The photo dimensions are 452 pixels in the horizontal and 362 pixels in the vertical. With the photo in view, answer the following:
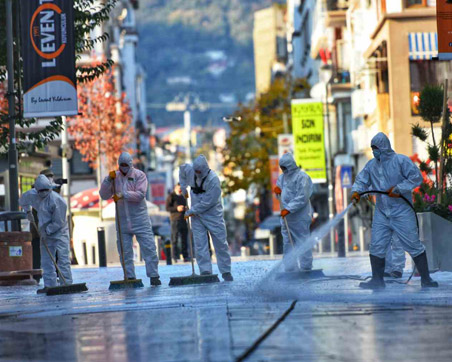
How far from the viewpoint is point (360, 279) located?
18.2 m

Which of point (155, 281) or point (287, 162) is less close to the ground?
point (287, 162)

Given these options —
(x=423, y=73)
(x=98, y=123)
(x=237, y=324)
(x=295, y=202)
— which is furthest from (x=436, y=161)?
(x=98, y=123)

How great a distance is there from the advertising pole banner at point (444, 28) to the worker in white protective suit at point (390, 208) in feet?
9.51

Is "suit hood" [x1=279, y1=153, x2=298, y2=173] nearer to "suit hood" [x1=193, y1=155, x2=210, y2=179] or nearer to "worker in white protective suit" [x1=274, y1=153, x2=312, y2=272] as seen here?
"worker in white protective suit" [x1=274, y1=153, x2=312, y2=272]

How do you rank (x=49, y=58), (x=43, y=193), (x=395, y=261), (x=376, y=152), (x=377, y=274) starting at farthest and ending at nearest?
(x=49, y=58) → (x=43, y=193) → (x=395, y=261) → (x=376, y=152) → (x=377, y=274)

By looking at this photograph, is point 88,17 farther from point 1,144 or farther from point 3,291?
point 3,291

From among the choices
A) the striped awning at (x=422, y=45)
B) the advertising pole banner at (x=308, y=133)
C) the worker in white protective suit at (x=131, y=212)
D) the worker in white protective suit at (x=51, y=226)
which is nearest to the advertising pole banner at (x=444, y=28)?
the worker in white protective suit at (x=131, y=212)

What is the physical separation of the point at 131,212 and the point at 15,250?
5.51 metres

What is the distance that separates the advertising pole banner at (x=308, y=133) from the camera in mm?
56188

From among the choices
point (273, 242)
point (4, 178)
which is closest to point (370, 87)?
point (273, 242)

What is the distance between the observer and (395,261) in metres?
19.4

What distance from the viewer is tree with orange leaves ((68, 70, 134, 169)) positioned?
221 ft

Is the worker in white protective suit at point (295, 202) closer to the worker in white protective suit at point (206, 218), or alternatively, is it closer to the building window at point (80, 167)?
the worker in white protective suit at point (206, 218)

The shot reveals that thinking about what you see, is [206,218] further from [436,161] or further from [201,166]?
[436,161]
